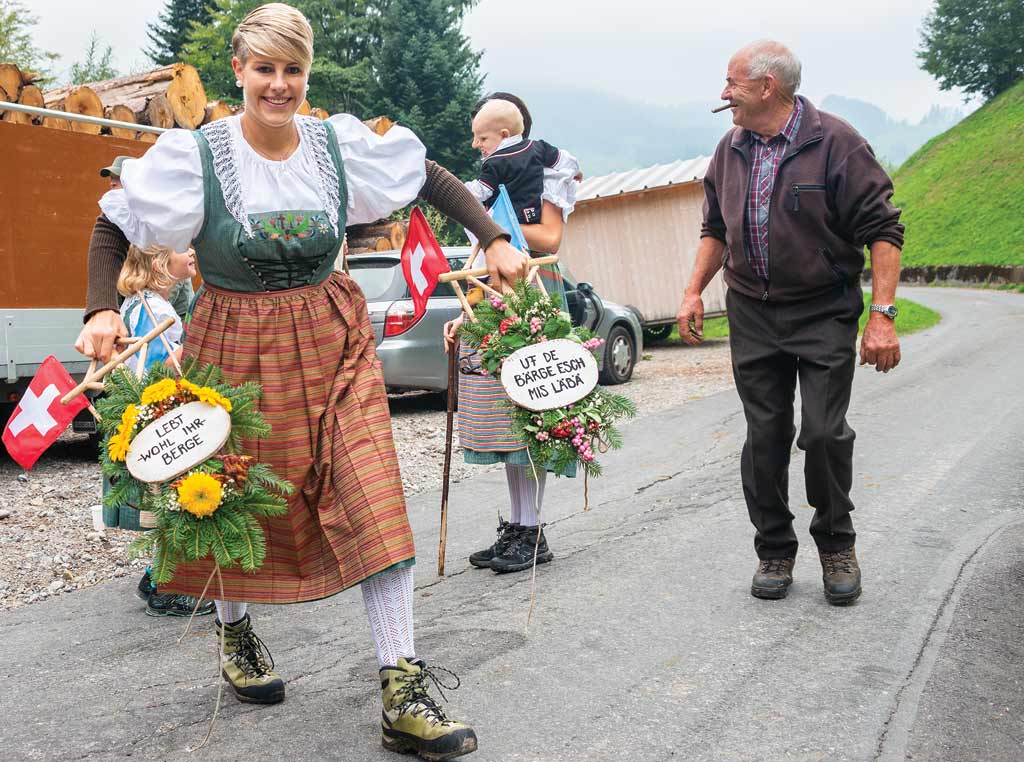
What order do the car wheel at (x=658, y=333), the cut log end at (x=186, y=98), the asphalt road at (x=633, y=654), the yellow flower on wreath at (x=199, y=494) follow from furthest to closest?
the car wheel at (x=658, y=333) < the cut log end at (x=186, y=98) < the asphalt road at (x=633, y=654) < the yellow flower on wreath at (x=199, y=494)

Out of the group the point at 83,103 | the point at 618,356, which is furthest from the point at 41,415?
the point at 618,356

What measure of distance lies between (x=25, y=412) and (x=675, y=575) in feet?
9.13

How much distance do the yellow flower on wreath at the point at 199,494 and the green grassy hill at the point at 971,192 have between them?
3816cm

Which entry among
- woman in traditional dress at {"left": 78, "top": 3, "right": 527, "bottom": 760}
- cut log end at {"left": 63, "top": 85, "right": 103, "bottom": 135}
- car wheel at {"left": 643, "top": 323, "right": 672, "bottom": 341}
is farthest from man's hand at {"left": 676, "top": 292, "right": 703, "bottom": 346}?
car wheel at {"left": 643, "top": 323, "right": 672, "bottom": 341}

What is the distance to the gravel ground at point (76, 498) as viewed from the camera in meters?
5.46

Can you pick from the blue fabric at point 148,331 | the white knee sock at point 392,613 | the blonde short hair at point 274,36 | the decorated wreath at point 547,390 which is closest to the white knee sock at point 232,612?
the white knee sock at point 392,613

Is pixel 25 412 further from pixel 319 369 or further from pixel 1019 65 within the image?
pixel 1019 65

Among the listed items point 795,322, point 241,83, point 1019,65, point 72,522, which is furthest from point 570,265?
point 1019,65

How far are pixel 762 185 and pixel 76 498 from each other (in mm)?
4997

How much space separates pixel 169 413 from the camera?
290 centimetres

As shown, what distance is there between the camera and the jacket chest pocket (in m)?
4.33

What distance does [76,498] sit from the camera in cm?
718

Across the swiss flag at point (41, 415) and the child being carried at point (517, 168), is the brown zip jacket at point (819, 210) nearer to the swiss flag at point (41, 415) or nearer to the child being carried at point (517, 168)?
the child being carried at point (517, 168)

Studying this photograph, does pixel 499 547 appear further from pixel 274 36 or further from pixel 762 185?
pixel 274 36
